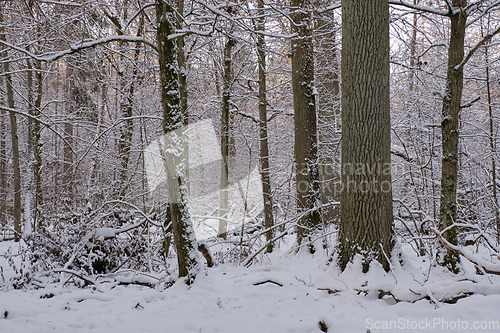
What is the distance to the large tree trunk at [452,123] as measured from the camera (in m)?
4.97

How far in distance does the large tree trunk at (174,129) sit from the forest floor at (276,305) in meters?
0.32

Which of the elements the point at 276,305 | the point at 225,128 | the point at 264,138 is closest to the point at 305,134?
the point at 264,138

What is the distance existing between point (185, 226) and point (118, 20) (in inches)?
258

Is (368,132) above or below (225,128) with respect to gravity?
below

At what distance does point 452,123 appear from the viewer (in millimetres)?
5066

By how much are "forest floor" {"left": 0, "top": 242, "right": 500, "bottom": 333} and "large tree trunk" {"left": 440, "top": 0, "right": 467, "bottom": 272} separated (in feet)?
2.77

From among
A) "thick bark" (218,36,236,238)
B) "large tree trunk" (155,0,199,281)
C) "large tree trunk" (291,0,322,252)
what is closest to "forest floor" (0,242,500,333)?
"large tree trunk" (155,0,199,281)

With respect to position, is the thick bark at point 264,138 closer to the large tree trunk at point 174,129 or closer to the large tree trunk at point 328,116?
the large tree trunk at point 328,116

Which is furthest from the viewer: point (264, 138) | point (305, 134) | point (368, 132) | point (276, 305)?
point (264, 138)

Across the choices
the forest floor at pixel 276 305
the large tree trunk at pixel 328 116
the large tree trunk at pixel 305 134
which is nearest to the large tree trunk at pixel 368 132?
the forest floor at pixel 276 305

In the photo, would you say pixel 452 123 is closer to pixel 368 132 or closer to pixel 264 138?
pixel 368 132

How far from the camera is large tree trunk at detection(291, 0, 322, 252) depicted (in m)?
6.39

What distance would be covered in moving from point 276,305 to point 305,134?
353 centimetres

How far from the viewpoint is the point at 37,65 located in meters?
10.1
